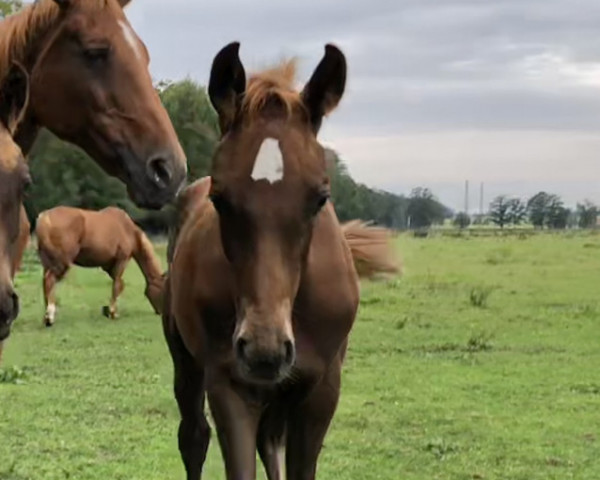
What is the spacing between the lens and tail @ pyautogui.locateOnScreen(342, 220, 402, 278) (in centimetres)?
506

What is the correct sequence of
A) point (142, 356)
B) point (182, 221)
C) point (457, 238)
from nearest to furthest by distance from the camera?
point (182, 221) < point (142, 356) < point (457, 238)

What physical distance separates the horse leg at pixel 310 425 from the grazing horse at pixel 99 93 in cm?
97

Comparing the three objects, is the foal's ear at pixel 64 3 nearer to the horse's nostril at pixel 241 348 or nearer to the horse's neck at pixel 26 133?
the horse's neck at pixel 26 133

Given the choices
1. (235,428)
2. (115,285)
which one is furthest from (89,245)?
(235,428)

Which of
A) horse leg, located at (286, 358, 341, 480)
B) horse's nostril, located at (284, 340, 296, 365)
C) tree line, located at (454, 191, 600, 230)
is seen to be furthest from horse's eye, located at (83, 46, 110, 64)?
tree line, located at (454, 191, 600, 230)

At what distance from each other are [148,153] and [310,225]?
98 cm

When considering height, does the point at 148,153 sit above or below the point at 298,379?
above

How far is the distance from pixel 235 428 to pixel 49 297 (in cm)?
1155

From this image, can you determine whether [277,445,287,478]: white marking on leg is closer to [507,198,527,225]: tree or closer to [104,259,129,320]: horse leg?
[104,259,129,320]: horse leg

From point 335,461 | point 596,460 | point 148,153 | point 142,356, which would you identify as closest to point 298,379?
point 148,153

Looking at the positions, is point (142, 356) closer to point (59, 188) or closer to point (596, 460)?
point (59, 188)

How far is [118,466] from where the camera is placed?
21.5ft

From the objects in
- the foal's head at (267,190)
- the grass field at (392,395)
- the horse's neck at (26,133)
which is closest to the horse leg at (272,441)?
the foal's head at (267,190)

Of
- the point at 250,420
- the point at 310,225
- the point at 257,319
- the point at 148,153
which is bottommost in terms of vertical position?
the point at 250,420
